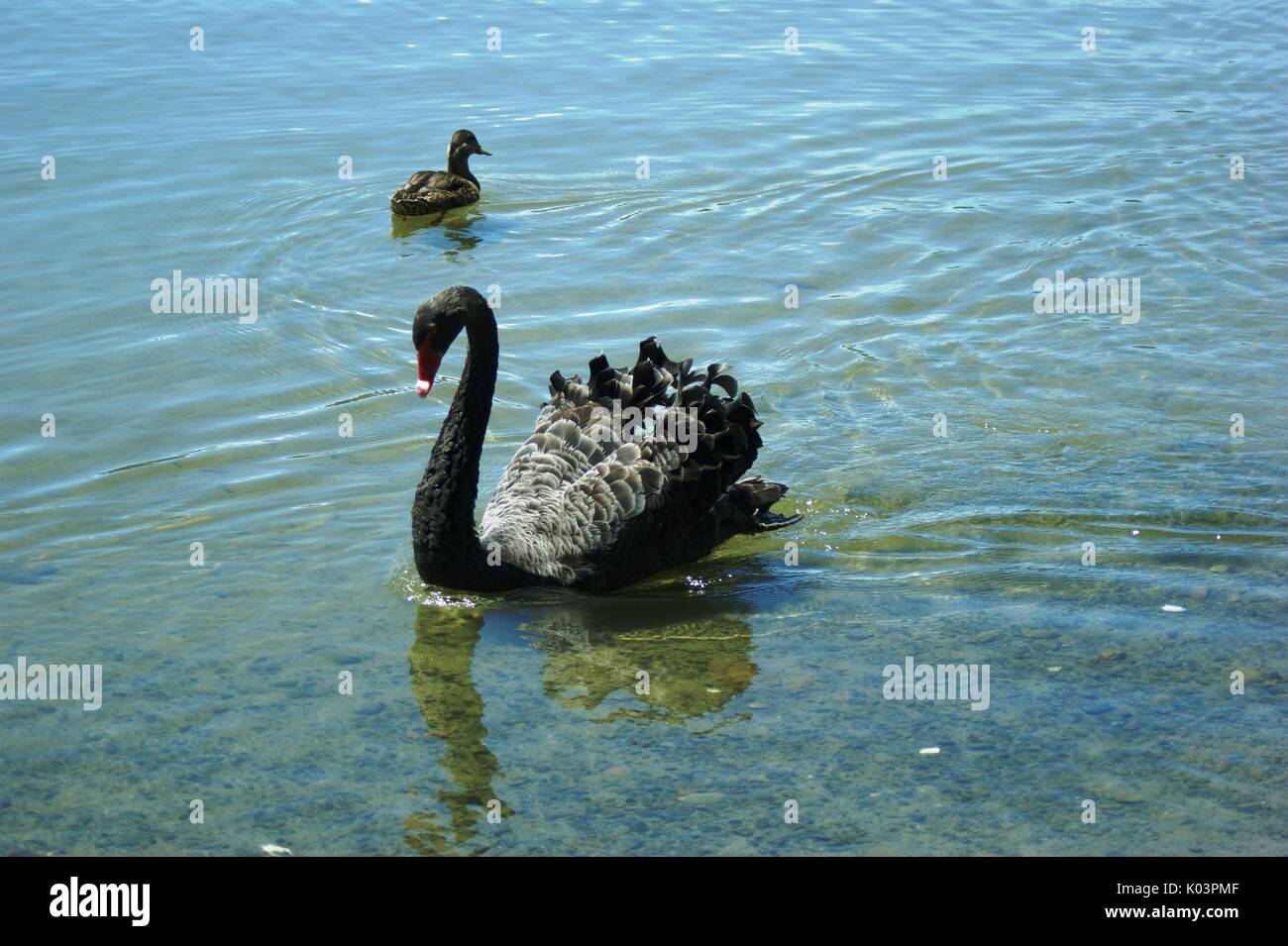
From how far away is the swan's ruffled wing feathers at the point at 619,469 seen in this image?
632 centimetres

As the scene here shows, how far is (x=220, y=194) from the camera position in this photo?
37.5ft

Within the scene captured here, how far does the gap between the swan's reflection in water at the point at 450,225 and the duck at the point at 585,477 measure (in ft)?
13.8

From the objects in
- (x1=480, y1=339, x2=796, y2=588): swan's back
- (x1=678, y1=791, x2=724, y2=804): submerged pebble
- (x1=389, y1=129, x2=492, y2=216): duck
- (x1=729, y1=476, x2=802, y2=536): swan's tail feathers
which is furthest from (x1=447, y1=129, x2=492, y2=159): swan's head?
(x1=678, y1=791, x2=724, y2=804): submerged pebble

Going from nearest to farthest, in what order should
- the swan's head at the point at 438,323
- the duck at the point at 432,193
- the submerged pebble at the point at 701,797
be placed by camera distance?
the submerged pebble at the point at 701,797, the swan's head at the point at 438,323, the duck at the point at 432,193

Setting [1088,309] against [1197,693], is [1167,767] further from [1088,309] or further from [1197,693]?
[1088,309]

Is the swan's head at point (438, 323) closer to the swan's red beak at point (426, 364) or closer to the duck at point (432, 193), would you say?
the swan's red beak at point (426, 364)

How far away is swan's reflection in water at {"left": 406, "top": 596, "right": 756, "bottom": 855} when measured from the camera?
16.6 ft

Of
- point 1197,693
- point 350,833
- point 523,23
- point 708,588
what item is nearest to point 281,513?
point 708,588

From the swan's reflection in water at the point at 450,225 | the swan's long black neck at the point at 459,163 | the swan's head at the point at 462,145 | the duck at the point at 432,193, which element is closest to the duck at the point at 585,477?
the swan's reflection in water at the point at 450,225

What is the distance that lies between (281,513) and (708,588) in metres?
2.09

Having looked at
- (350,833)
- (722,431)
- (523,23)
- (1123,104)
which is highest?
(523,23)

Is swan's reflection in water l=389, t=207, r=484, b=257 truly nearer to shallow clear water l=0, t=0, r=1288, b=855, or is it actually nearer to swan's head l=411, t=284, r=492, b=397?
shallow clear water l=0, t=0, r=1288, b=855

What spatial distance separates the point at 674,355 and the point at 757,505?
198 centimetres

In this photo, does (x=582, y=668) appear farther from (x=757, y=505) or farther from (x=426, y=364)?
(x=757, y=505)
